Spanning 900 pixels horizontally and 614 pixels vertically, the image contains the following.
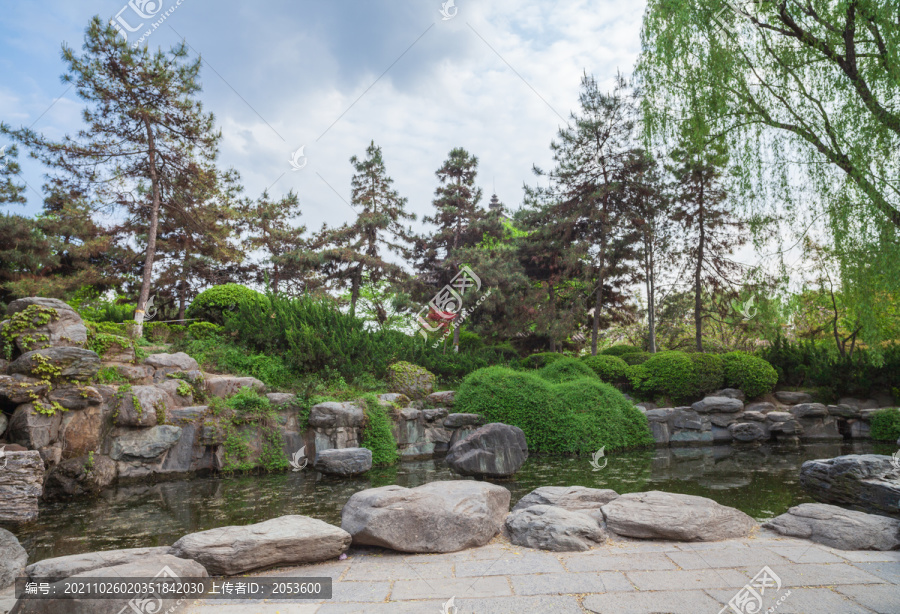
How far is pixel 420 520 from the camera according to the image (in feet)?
12.4

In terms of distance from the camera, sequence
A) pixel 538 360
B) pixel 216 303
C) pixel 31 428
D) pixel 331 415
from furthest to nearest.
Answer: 1. pixel 538 360
2. pixel 216 303
3. pixel 331 415
4. pixel 31 428

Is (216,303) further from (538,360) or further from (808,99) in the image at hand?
(808,99)

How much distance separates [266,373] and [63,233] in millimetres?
10820

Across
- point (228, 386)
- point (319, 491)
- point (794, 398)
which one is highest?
point (228, 386)

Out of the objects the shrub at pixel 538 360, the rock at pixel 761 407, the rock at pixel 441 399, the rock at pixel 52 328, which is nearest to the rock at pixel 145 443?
the rock at pixel 52 328

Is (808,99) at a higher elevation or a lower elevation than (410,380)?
higher

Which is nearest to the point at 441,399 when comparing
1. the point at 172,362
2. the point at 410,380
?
the point at 410,380

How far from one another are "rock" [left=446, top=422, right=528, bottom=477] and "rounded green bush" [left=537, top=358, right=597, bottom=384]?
5096 millimetres

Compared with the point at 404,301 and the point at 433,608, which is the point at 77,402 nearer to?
the point at 433,608

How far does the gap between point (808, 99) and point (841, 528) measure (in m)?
5.59

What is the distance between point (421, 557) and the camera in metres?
3.62

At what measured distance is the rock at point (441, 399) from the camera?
11.0m

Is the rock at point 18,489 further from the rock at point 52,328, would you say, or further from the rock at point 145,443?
the rock at point 52,328

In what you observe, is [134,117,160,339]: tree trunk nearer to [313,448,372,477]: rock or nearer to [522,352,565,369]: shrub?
[313,448,372,477]: rock
